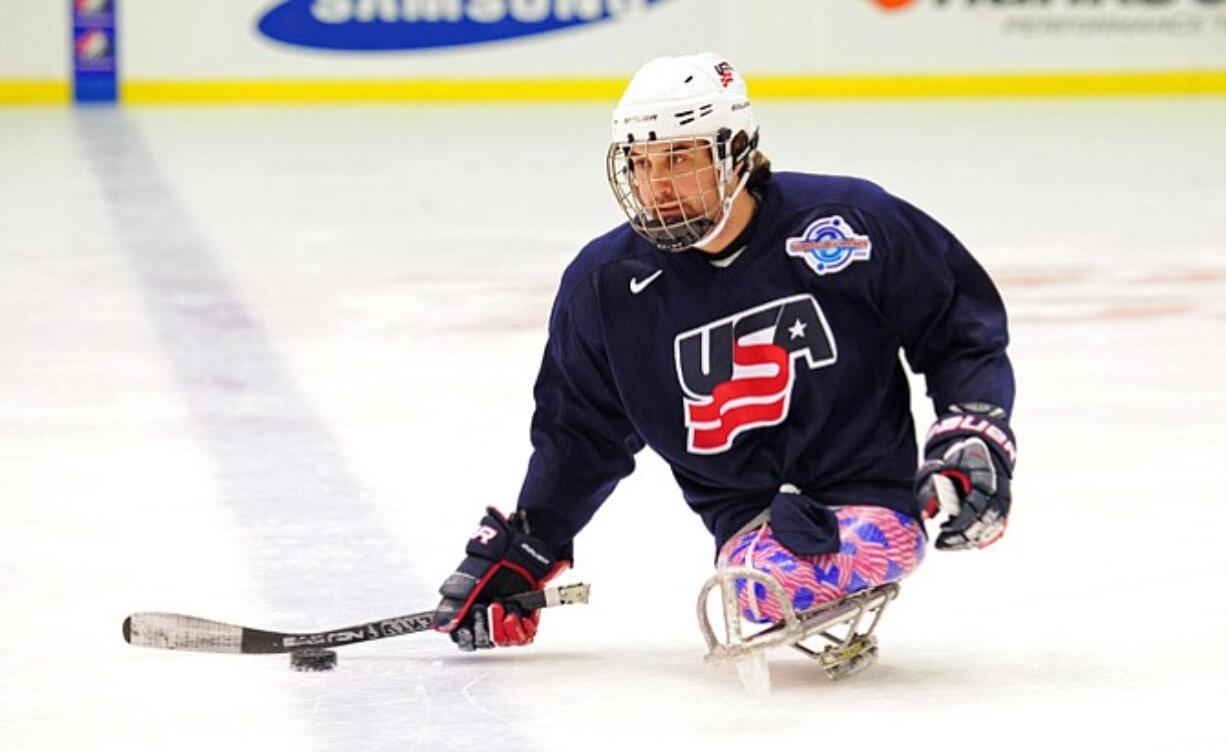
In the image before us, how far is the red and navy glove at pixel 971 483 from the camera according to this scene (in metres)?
2.66

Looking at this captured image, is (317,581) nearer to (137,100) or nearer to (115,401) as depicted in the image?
(115,401)

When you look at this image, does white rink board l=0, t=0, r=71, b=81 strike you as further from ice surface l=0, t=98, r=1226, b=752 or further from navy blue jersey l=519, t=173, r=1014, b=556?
navy blue jersey l=519, t=173, r=1014, b=556

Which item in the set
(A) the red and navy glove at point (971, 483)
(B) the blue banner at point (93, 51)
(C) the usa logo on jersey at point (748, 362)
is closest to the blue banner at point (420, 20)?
(B) the blue banner at point (93, 51)

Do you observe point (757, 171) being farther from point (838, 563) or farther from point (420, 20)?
point (420, 20)

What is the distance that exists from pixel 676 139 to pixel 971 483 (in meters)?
0.53

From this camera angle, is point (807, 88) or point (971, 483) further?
point (807, 88)

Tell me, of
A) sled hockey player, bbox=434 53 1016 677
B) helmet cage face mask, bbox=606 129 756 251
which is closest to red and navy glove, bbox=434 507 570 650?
sled hockey player, bbox=434 53 1016 677

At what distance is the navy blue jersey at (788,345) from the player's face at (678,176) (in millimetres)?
125

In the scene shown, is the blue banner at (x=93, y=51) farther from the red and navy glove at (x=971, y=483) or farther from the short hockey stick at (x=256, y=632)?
the red and navy glove at (x=971, y=483)

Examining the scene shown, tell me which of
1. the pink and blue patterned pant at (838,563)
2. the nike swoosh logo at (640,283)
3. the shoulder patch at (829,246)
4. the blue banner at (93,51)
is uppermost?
the shoulder patch at (829,246)

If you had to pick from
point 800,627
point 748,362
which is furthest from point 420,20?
point 800,627

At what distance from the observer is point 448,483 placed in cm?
420

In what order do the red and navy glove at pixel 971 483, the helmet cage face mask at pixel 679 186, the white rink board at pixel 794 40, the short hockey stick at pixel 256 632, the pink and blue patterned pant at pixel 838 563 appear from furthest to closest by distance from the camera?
1. the white rink board at pixel 794 40
2. the short hockey stick at pixel 256 632
3. the pink and blue patterned pant at pixel 838 563
4. the helmet cage face mask at pixel 679 186
5. the red and navy glove at pixel 971 483

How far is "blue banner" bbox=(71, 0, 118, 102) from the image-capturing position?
12211 millimetres
